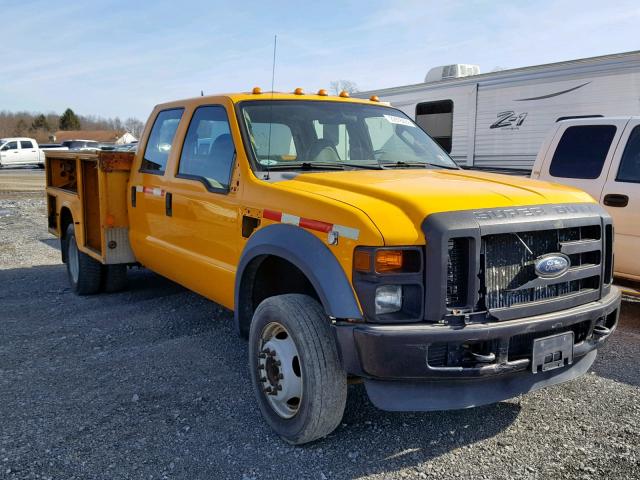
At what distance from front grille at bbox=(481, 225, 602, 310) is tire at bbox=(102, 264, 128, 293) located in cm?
442

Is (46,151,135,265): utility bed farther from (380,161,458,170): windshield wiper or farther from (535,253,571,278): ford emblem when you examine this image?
(535,253,571,278): ford emblem

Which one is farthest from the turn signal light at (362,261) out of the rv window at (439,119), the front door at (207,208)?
the rv window at (439,119)

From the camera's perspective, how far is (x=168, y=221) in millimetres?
4828

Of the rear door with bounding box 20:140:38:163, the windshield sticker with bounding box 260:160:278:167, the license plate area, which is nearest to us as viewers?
the license plate area

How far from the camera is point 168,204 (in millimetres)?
4793

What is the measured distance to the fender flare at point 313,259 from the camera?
9.50 ft

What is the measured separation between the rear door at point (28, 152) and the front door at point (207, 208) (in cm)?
3385

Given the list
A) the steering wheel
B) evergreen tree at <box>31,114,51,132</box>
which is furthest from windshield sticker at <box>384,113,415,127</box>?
evergreen tree at <box>31,114,51,132</box>

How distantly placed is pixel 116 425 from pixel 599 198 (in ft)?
14.8

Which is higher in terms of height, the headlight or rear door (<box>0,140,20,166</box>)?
rear door (<box>0,140,20,166</box>)

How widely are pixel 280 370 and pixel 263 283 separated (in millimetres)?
805

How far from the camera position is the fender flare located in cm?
289

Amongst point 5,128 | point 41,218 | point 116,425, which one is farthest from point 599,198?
point 5,128

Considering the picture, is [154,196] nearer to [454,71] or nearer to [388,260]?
[388,260]
